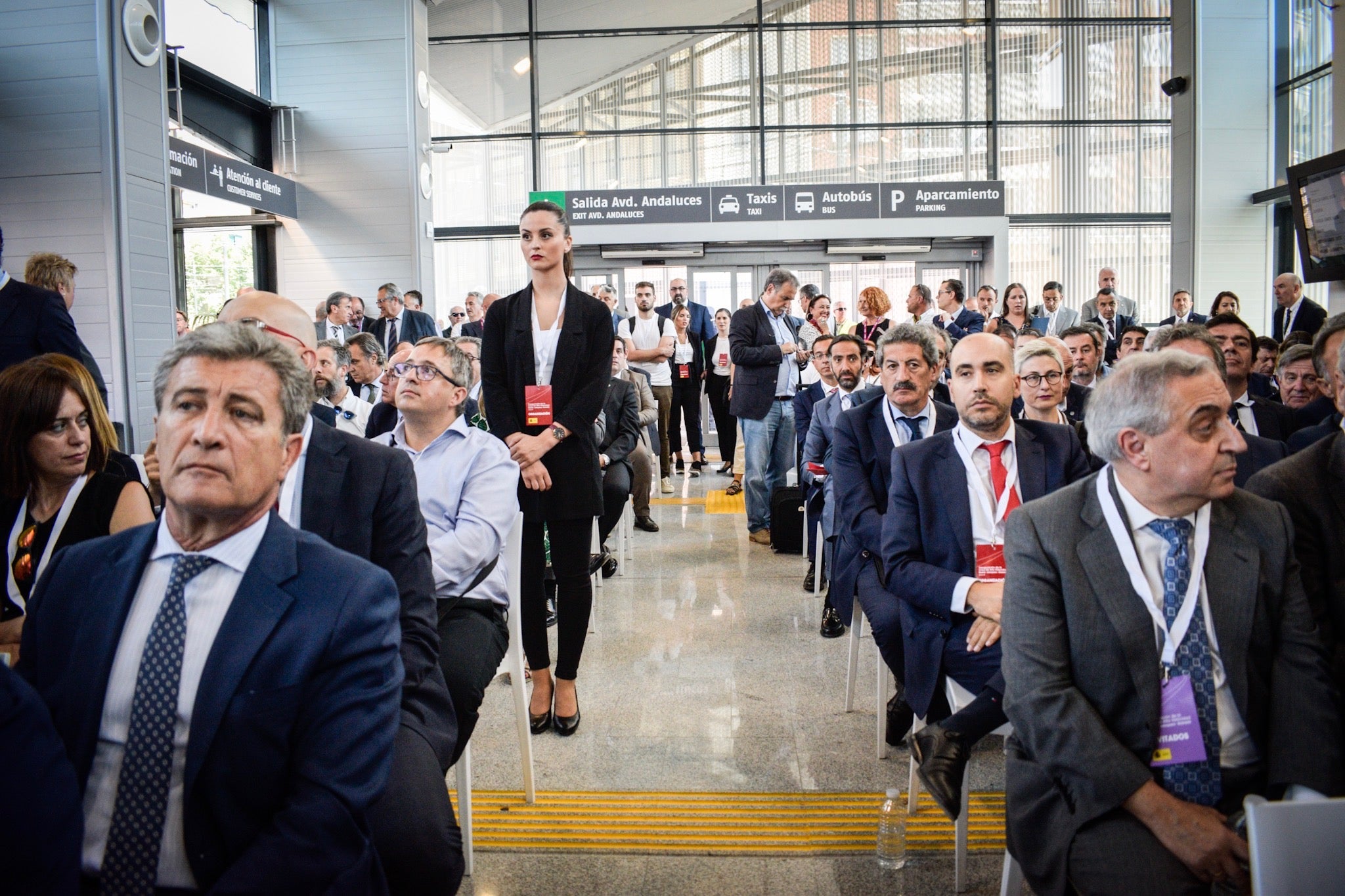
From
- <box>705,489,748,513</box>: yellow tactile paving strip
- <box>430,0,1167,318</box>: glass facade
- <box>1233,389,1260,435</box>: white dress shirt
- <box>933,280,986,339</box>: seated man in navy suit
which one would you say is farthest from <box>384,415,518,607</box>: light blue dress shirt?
<box>430,0,1167,318</box>: glass facade

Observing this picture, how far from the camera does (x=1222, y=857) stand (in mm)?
1637

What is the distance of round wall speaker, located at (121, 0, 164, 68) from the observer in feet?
23.5

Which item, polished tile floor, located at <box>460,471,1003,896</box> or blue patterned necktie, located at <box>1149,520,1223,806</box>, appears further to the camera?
polished tile floor, located at <box>460,471,1003,896</box>

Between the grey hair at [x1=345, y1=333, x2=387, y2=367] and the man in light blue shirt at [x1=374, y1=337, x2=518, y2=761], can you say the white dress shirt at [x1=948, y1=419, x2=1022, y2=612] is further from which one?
the grey hair at [x1=345, y1=333, x2=387, y2=367]

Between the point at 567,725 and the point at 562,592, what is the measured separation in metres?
0.50

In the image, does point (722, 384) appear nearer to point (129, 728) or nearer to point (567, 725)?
point (567, 725)

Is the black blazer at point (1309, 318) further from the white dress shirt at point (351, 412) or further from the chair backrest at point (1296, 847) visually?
the chair backrest at point (1296, 847)

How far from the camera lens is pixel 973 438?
280cm

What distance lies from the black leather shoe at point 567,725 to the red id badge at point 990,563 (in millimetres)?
1632

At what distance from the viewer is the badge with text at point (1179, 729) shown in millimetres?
1771

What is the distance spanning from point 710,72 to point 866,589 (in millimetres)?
14698

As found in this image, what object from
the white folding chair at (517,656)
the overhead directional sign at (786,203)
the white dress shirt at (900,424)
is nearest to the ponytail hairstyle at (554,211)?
the white folding chair at (517,656)

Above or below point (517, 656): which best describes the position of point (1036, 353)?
above

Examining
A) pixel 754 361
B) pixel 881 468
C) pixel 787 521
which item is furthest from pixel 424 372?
pixel 754 361
